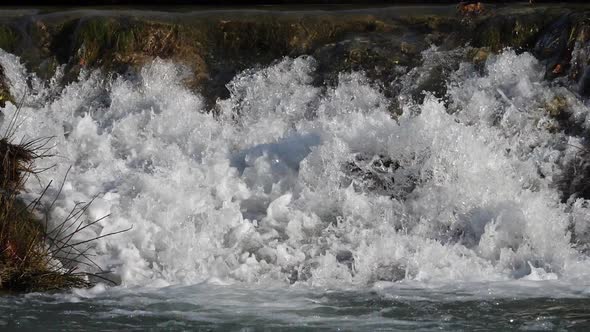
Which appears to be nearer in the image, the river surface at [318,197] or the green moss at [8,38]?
the river surface at [318,197]

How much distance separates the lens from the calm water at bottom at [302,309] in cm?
534

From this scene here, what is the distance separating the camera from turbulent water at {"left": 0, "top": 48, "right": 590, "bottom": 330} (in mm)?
5828

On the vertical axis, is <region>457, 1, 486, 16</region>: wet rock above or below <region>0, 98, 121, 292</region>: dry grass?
above

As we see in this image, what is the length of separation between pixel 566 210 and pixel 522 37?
2.19 metres

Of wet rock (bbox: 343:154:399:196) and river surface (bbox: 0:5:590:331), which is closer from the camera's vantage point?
river surface (bbox: 0:5:590:331)

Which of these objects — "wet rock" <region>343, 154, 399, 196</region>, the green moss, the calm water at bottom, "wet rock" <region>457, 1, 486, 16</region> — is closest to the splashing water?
"wet rock" <region>343, 154, 399, 196</region>

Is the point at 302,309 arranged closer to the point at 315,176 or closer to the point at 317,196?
the point at 317,196

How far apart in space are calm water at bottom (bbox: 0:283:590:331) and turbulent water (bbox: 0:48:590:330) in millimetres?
20

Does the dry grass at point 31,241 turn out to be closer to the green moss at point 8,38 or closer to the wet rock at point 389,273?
the wet rock at point 389,273

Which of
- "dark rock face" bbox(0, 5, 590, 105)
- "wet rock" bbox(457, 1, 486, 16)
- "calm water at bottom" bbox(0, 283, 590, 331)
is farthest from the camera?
"wet rock" bbox(457, 1, 486, 16)

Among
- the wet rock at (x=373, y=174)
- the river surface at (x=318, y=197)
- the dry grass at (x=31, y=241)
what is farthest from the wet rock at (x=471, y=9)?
the dry grass at (x=31, y=241)

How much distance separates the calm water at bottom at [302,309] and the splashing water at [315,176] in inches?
12.4

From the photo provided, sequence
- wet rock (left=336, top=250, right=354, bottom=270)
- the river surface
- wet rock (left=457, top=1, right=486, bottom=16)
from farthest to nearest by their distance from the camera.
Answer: wet rock (left=457, top=1, right=486, bottom=16), wet rock (left=336, top=250, right=354, bottom=270), the river surface

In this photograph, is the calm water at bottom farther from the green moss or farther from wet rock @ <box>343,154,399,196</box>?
the green moss
